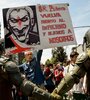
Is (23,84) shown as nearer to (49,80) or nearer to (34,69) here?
(34,69)

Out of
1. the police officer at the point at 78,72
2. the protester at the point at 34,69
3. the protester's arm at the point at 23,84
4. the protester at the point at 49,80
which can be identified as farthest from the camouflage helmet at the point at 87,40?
the protester at the point at 49,80

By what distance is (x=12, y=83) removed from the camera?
5676mm

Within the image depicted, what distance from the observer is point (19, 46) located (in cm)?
989

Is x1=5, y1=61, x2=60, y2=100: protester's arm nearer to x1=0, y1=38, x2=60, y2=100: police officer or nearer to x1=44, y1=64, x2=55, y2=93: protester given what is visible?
x1=0, y1=38, x2=60, y2=100: police officer

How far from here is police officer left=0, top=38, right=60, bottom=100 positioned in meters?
5.58

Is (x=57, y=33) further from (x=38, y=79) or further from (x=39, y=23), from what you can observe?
(x=38, y=79)

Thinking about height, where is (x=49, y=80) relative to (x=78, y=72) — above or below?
below

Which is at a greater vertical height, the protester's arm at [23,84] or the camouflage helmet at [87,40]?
the camouflage helmet at [87,40]

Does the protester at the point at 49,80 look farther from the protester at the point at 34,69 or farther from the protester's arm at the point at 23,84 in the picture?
the protester's arm at the point at 23,84

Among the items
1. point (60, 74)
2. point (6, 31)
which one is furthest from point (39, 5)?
point (60, 74)

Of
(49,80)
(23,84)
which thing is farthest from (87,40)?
(49,80)

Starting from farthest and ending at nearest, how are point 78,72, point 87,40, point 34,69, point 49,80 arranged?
1. point 49,80
2. point 34,69
3. point 87,40
4. point 78,72

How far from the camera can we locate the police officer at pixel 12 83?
558 centimetres

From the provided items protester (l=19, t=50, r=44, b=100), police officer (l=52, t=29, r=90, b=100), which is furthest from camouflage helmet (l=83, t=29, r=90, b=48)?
protester (l=19, t=50, r=44, b=100)
